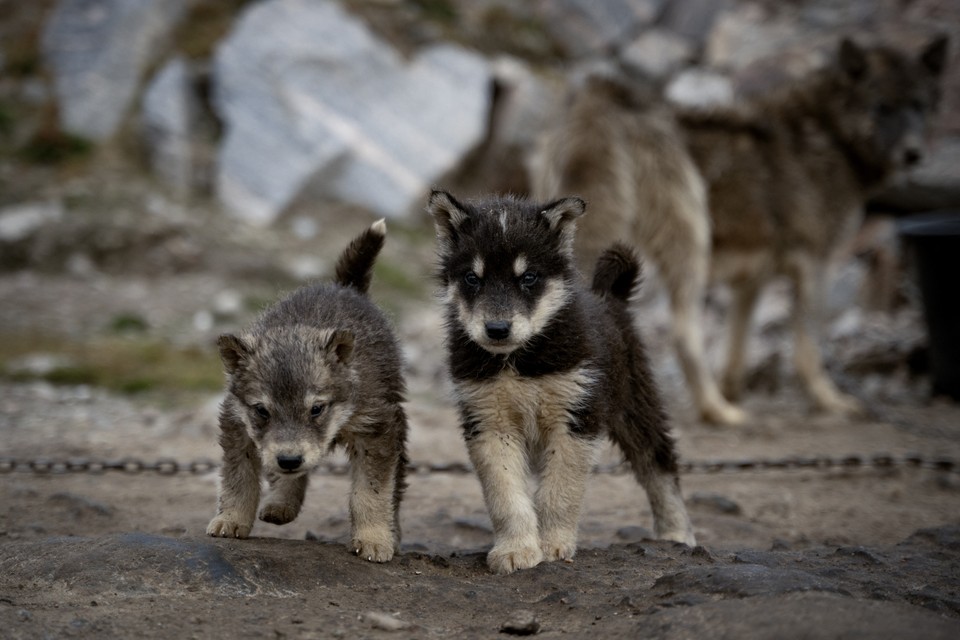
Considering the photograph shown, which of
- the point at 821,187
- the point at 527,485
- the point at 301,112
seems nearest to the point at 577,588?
the point at 527,485

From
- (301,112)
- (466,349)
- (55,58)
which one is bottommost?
(466,349)

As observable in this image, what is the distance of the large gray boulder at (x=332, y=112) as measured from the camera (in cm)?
1369

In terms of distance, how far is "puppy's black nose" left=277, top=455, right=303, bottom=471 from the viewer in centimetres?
443

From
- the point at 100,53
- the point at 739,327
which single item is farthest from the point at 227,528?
the point at 100,53

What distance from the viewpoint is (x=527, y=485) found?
4.95 m

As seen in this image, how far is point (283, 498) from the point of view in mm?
5039

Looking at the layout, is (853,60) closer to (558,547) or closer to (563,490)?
(563,490)

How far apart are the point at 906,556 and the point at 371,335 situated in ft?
8.91

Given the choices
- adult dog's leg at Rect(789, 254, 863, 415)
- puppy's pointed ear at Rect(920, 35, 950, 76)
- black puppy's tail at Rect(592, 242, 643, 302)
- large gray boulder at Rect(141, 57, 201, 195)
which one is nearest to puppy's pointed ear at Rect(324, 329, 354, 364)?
black puppy's tail at Rect(592, 242, 643, 302)

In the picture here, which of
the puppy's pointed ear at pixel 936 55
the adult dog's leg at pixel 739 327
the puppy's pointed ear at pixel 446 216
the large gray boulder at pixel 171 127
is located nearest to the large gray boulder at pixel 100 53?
the large gray boulder at pixel 171 127

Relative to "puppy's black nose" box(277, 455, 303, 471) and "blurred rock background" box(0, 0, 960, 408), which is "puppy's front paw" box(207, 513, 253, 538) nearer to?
"puppy's black nose" box(277, 455, 303, 471)

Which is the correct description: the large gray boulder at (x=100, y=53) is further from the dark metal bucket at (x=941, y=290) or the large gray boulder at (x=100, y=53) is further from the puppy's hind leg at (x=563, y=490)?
the puppy's hind leg at (x=563, y=490)

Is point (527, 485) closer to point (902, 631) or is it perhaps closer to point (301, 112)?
point (902, 631)

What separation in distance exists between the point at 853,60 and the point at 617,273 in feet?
19.7
